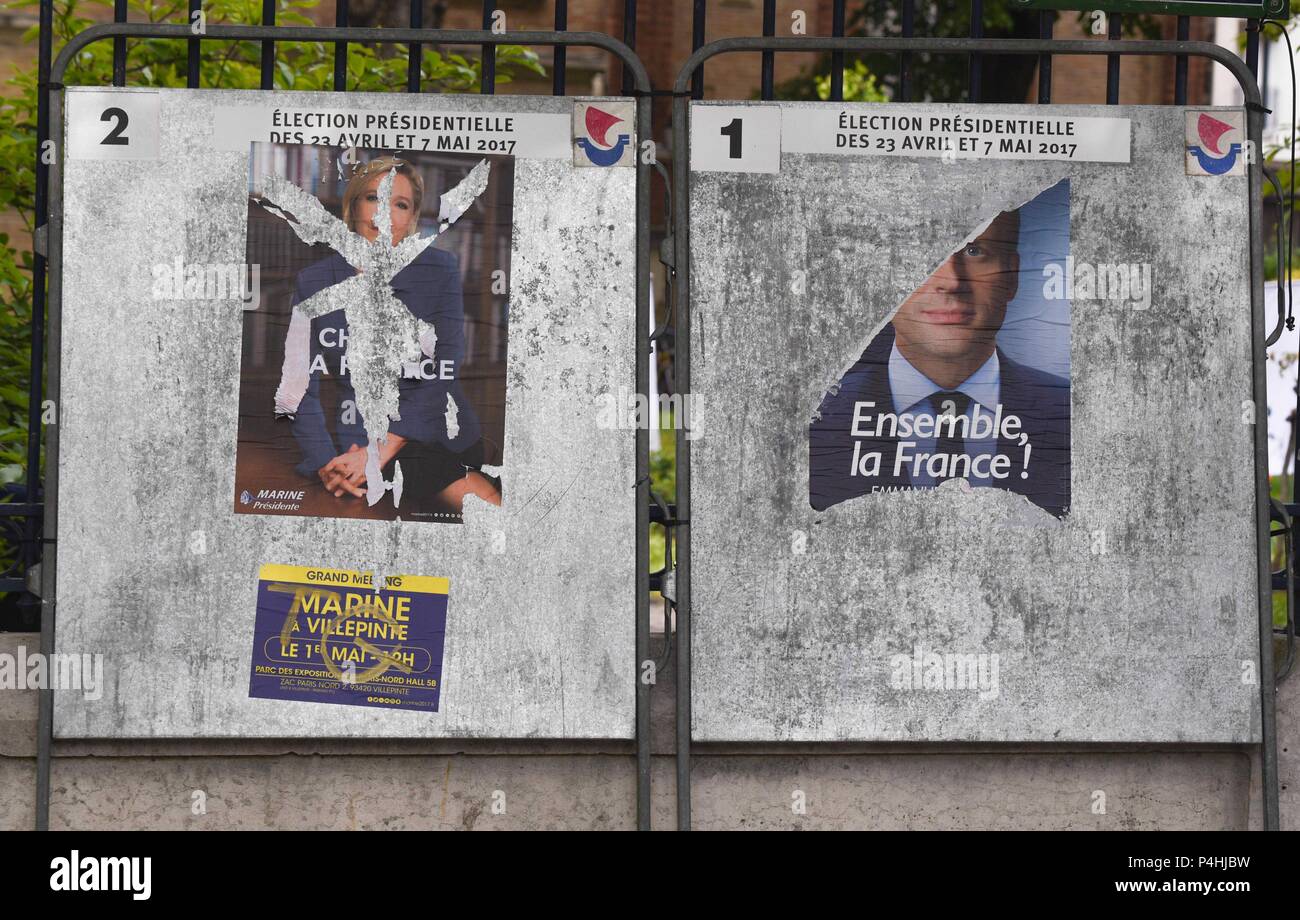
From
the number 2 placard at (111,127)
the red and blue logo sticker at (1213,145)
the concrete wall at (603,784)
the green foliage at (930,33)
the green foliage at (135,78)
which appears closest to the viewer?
the number 2 placard at (111,127)

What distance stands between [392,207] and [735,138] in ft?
3.91

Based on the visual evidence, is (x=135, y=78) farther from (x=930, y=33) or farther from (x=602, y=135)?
(x=930, y=33)

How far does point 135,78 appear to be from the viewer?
6387 millimetres

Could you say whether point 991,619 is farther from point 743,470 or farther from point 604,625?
point 604,625

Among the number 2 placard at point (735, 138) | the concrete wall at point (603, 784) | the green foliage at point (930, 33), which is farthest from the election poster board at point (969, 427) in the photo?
the green foliage at point (930, 33)

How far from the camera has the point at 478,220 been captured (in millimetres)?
4562

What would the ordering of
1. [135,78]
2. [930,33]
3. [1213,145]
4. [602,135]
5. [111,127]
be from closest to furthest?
[111,127]
[602,135]
[1213,145]
[135,78]
[930,33]

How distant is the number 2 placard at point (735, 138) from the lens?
460 centimetres

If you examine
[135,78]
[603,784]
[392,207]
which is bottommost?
[603,784]

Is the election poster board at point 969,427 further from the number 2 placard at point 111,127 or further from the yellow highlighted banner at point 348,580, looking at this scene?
the number 2 placard at point 111,127

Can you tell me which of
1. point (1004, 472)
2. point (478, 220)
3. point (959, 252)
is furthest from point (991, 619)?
point (478, 220)

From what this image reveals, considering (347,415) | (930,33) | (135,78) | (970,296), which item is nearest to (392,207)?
(347,415)

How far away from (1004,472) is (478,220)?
2000 mm

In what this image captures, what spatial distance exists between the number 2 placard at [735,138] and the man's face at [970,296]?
0.69m
